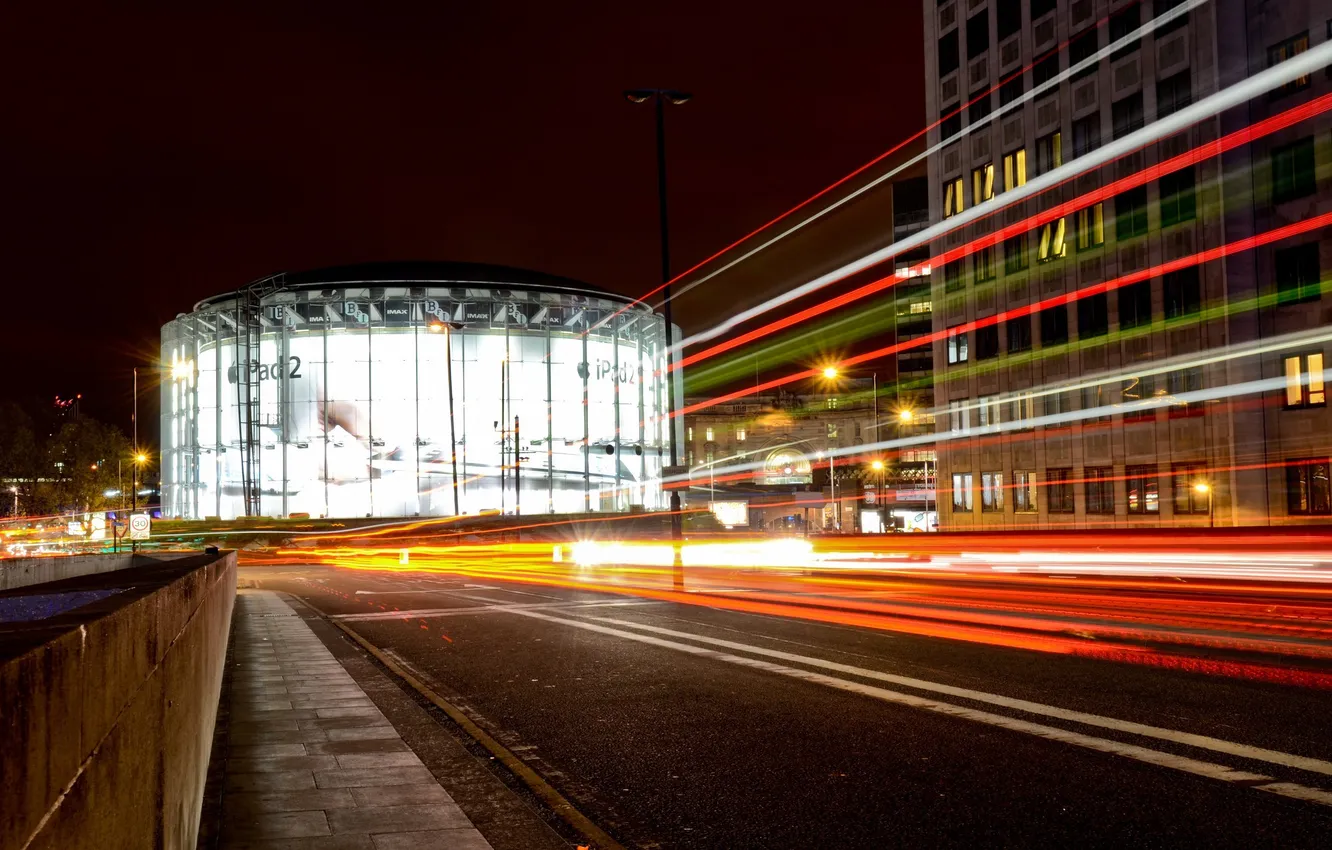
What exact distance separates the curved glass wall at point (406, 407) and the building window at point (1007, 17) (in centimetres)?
3848

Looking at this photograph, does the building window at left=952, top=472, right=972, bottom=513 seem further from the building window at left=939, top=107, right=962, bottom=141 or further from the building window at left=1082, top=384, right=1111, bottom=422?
the building window at left=939, top=107, right=962, bottom=141

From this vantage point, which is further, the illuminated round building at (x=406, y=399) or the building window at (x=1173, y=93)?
the illuminated round building at (x=406, y=399)

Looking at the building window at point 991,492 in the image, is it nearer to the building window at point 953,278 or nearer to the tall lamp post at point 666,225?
the building window at point 953,278

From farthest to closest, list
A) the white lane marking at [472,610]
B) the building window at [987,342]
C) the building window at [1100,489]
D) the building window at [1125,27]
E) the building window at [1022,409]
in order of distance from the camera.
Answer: the building window at [987,342], the building window at [1022,409], the building window at [1100,489], the building window at [1125,27], the white lane marking at [472,610]

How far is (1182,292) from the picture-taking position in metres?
38.7

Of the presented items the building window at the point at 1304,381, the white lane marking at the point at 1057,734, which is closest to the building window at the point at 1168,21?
the building window at the point at 1304,381

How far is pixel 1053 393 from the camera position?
4453 cm

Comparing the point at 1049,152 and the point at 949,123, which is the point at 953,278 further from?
the point at 1049,152

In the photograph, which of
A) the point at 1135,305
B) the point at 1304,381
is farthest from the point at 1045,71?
the point at 1304,381

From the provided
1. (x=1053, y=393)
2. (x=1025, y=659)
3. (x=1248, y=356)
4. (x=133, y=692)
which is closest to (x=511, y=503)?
(x=1053, y=393)

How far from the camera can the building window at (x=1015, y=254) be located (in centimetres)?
4616

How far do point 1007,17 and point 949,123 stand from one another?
18.6 feet

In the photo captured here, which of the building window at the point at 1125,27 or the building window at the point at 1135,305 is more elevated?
the building window at the point at 1125,27

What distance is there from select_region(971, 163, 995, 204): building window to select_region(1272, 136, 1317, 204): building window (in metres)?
13.9
